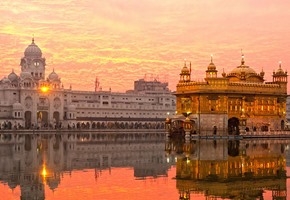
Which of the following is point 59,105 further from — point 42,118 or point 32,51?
point 32,51

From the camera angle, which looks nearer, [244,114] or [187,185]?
[187,185]

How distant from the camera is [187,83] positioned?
65500 millimetres

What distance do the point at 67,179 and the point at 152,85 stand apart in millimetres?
141403

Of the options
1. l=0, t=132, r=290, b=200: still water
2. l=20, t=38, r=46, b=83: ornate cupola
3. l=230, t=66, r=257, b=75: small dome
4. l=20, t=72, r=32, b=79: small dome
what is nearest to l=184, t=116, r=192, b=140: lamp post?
l=230, t=66, r=257, b=75: small dome

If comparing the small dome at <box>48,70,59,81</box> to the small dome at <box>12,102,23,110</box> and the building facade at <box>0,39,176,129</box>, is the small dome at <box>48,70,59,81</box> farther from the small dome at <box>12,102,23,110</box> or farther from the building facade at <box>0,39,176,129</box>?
the small dome at <box>12,102,23,110</box>

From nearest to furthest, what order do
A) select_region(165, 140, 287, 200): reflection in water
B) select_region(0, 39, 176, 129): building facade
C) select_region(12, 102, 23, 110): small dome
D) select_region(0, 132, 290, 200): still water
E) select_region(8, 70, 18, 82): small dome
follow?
select_region(0, 132, 290, 200): still water
select_region(165, 140, 287, 200): reflection in water
select_region(12, 102, 23, 110): small dome
select_region(0, 39, 176, 129): building facade
select_region(8, 70, 18, 82): small dome

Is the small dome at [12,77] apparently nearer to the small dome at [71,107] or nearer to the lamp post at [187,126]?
the small dome at [71,107]

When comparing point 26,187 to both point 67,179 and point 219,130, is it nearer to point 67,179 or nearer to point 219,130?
point 67,179

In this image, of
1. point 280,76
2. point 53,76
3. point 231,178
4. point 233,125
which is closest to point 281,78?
point 280,76

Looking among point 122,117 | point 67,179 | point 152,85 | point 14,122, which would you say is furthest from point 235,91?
point 152,85

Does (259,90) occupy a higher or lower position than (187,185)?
higher

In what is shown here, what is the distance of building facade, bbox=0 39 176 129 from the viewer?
110m

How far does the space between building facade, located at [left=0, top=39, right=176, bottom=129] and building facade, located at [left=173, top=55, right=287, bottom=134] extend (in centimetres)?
4667

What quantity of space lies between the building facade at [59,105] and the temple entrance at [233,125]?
157 ft
